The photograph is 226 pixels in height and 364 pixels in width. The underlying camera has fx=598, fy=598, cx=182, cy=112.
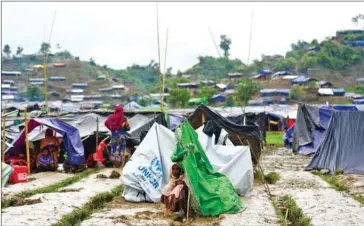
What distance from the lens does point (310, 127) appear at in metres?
21.3

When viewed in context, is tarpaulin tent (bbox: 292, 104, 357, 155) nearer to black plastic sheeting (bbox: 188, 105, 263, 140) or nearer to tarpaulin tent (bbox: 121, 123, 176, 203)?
black plastic sheeting (bbox: 188, 105, 263, 140)

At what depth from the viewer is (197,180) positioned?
29.5 ft

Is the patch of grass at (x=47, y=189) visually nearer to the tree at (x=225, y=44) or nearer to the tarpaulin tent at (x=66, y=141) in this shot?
the tarpaulin tent at (x=66, y=141)

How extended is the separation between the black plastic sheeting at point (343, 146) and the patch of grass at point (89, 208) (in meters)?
5.89

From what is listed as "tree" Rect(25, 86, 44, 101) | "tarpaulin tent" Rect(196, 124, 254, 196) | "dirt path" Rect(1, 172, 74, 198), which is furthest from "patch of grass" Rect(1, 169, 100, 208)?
"tree" Rect(25, 86, 44, 101)

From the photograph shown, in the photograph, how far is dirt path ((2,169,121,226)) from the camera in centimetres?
815

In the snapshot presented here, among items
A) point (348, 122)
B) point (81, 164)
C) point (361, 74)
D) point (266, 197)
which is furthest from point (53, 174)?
point (361, 74)

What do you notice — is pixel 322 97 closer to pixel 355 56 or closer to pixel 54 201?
pixel 355 56

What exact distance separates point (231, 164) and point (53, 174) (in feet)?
16.1

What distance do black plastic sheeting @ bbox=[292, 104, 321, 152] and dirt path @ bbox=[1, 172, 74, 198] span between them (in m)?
10.2

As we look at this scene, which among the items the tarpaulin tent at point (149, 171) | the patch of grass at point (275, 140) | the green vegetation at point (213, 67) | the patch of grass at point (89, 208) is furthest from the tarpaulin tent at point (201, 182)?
the green vegetation at point (213, 67)

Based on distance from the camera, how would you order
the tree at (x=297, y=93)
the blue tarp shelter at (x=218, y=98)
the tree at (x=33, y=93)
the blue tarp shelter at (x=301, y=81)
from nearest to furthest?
the tree at (x=297, y=93)
the blue tarp shelter at (x=218, y=98)
the blue tarp shelter at (x=301, y=81)
the tree at (x=33, y=93)

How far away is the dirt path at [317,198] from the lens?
839 centimetres

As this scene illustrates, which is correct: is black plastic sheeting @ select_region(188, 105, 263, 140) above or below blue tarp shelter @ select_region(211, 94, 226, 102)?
above
